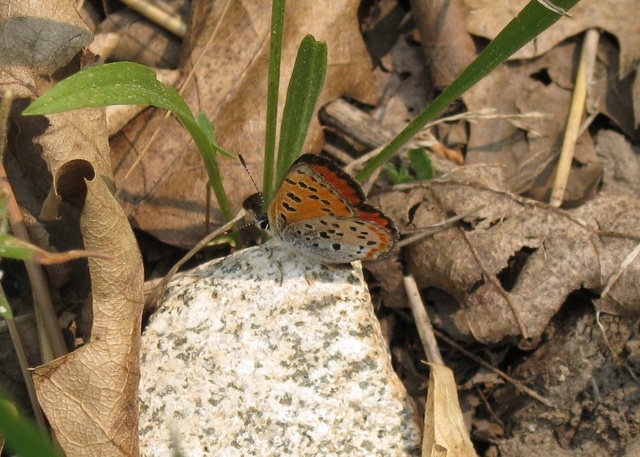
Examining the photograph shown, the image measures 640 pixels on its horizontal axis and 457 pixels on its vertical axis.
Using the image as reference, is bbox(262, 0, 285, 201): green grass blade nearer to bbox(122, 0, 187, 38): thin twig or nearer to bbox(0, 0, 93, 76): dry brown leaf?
bbox(0, 0, 93, 76): dry brown leaf

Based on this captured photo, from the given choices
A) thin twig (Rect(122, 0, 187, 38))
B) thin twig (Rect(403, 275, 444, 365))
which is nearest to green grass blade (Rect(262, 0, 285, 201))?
thin twig (Rect(403, 275, 444, 365))

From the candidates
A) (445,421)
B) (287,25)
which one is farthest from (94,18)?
(445,421)

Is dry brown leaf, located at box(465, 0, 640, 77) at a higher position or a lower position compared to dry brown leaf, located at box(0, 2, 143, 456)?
higher

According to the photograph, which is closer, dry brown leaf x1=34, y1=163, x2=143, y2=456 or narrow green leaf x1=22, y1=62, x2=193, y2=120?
narrow green leaf x1=22, y1=62, x2=193, y2=120

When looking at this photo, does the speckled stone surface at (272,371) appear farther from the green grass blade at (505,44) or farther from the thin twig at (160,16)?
the thin twig at (160,16)

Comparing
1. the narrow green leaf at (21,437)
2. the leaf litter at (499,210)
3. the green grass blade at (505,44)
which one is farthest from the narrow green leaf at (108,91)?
the narrow green leaf at (21,437)

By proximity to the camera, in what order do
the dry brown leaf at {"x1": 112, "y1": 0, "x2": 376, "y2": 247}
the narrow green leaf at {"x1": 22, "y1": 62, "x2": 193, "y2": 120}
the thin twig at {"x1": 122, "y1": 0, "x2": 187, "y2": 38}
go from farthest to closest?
the thin twig at {"x1": 122, "y1": 0, "x2": 187, "y2": 38}, the dry brown leaf at {"x1": 112, "y1": 0, "x2": 376, "y2": 247}, the narrow green leaf at {"x1": 22, "y1": 62, "x2": 193, "y2": 120}
